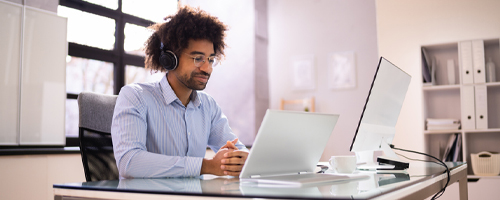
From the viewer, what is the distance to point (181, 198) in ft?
2.54

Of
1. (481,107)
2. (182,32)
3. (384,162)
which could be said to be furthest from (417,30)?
(182,32)

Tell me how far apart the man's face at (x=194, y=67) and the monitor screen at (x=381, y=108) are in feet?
2.23

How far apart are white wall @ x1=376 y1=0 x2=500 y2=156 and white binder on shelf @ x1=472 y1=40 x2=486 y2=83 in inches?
5.0

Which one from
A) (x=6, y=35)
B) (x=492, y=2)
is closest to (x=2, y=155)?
(x=6, y=35)

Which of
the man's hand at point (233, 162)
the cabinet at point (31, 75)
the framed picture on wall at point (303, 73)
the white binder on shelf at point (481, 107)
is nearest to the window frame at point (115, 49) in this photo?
the cabinet at point (31, 75)

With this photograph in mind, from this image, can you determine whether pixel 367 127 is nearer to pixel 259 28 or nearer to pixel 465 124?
pixel 465 124

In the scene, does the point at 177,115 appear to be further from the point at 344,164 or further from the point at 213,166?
the point at 344,164

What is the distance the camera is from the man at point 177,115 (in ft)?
4.06

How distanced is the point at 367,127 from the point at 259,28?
3.67 metres

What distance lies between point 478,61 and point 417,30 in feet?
1.98

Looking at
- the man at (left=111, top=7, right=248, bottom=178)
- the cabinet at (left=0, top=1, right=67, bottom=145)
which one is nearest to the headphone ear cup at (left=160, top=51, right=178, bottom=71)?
the man at (left=111, top=7, right=248, bottom=178)

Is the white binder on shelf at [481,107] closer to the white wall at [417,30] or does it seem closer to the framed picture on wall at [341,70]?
the white wall at [417,30]

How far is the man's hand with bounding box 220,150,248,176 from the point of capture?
3.91 ft

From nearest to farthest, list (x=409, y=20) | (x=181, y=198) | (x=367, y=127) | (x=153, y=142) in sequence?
1. (x=181, y=198)
2. (x=367, y=127)
3. (x=153, y=142)
4. (x=409, y=20)
